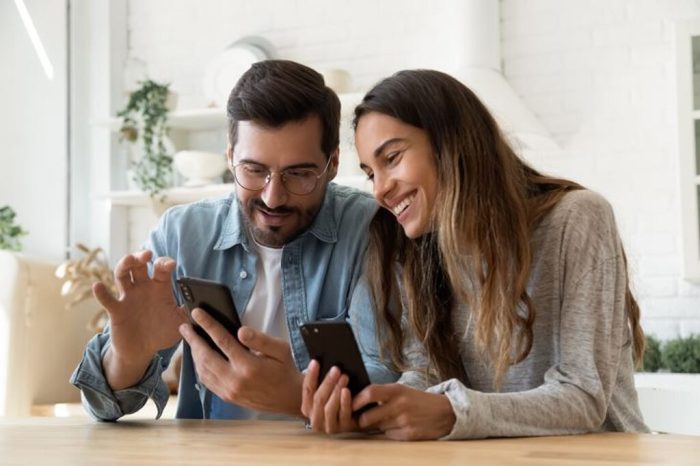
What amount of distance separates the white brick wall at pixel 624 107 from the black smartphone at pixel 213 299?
7.90ft

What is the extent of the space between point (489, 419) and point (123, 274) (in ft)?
2.33

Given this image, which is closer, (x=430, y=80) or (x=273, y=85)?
(x=430, y=80)

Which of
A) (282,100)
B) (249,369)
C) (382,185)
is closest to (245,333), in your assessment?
(249,369)

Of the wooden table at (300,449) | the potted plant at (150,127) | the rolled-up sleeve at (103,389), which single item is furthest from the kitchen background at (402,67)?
the wooden table at (300,449)

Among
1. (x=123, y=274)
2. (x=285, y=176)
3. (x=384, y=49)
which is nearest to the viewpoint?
(x=123, y=274)

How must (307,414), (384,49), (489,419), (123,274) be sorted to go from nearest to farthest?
1. (489,419)
2. (307,414)
3. (123,274)
4. (384,49)

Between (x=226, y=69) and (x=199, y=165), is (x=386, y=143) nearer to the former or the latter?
(x=199, y=165)

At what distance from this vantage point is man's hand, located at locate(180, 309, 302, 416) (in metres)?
1.66

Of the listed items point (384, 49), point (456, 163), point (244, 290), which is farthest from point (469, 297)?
point (384, 49)

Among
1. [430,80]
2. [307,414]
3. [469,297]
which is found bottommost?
[307,414]

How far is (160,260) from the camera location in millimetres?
1795

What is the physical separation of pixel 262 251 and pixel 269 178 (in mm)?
217

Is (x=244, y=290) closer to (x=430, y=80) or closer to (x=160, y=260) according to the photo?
(x=160, y=260)

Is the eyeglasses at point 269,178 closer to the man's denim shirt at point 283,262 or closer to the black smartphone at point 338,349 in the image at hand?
the man's denim shirt at point 283,262
